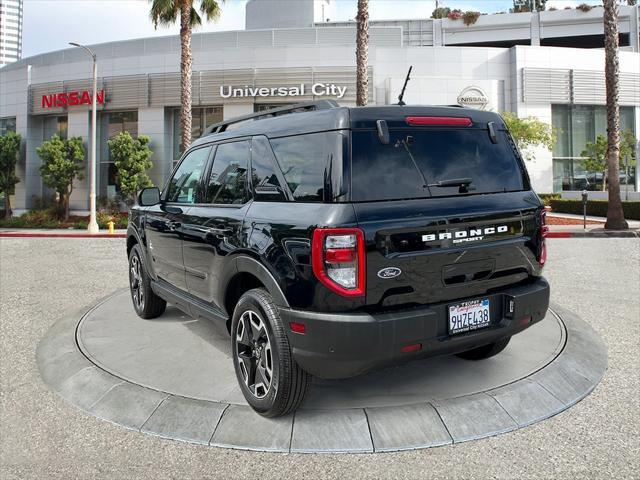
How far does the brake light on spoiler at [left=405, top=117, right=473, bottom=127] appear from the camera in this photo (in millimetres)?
3029

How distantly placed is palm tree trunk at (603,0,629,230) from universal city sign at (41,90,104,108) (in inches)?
1028

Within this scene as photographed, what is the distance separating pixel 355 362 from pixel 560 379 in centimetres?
197

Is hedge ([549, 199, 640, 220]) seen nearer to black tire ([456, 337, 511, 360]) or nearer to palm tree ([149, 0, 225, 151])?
palm tree ([149, 0, 225, 151])

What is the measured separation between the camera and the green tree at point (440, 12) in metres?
45.4

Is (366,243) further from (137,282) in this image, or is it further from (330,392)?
(137,282)

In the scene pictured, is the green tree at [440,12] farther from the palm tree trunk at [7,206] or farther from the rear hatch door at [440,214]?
the rear hatch door at [440,214]

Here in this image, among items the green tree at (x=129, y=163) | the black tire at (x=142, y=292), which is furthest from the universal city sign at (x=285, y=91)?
the black tire at (x=142, y=292)

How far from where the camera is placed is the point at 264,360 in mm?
3115

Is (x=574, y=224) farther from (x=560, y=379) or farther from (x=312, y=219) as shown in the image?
(x=312, y=219)

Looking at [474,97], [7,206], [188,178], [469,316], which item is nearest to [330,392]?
[469,316]

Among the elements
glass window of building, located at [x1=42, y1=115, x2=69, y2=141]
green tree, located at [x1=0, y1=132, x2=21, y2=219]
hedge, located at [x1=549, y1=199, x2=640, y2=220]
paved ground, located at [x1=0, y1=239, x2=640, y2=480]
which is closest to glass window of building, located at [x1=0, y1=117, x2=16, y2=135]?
glass window of building, located at [x1=42, y1=115, x2=69, y2=141]

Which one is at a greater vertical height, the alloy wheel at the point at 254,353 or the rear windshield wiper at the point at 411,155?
the rear windshield wiper at the point at 411,155

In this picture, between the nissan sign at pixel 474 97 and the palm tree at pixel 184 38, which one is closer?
the palm tree at pixel 184 38

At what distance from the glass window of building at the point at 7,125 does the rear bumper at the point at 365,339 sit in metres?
36.7
